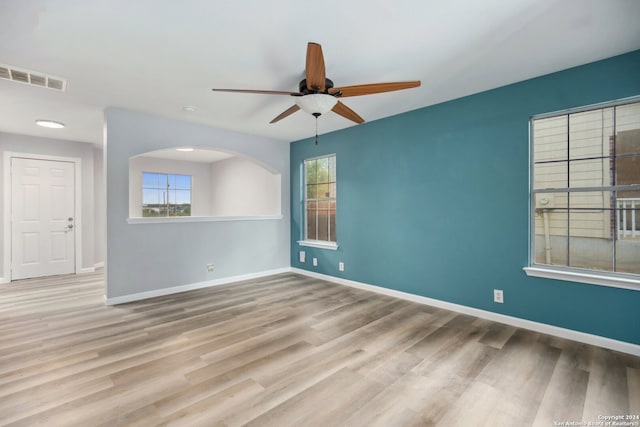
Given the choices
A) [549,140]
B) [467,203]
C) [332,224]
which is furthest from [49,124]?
[549,140]

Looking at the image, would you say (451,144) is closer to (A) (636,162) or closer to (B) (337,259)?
(A) (636,162)

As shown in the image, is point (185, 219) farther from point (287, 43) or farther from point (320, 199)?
point (287, 43)

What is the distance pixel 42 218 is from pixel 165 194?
2945 millimetres

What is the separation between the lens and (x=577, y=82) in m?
2.72

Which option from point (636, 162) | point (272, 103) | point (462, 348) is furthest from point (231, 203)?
point (636, 162)

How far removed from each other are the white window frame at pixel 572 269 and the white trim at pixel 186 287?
3860 mm

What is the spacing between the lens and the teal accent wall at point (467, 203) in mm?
2664

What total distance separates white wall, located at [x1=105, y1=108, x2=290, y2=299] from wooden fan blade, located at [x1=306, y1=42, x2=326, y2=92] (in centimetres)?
278

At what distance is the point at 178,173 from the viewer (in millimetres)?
8328

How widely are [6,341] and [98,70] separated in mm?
2596

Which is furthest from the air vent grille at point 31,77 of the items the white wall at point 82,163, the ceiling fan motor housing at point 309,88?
the white wall at point 82,163

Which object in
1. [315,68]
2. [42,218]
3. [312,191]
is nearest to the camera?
[315,68]

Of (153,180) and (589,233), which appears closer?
(589,233)

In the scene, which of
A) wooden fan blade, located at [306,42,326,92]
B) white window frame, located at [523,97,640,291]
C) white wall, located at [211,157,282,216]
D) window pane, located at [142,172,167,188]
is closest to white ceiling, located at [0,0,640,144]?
wooden fan blade, located at [306,42,326,92]
